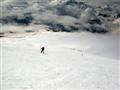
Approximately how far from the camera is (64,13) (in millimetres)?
33844

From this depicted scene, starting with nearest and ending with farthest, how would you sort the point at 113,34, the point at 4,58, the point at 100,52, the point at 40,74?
1. the point at 40,74
2. the point at 4,58
3. the point at 100,52
4. the point at 113,34

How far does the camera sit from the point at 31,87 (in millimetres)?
12094

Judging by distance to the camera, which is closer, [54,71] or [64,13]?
[54,71]

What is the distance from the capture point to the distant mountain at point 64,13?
31.8m

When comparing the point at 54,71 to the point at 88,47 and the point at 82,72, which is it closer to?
the point at 82,72

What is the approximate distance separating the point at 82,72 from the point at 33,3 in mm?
20225

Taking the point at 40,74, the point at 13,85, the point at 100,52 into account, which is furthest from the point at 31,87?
the point at 100,52

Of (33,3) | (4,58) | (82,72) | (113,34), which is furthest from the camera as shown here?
(33,3)

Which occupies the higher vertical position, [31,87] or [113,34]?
[31,87]

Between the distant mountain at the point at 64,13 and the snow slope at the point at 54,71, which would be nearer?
the snow slope at the point at 54,71

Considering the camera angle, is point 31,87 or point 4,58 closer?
point 31,87

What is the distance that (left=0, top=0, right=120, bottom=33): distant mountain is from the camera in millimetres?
31750

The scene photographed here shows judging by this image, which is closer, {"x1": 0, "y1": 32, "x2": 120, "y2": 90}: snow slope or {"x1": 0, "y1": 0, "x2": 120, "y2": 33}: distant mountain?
{"x1": 0, "y1": 32, "x2": 120, "y2": 90}: snow slope

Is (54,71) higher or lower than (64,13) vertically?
higher
